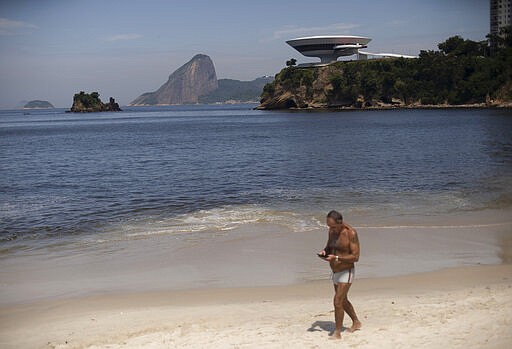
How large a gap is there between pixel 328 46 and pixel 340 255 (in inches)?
6434

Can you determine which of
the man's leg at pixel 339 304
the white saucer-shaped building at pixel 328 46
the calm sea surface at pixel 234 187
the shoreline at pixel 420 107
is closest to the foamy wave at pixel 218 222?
→ the calm sea surface at pixel 234 187

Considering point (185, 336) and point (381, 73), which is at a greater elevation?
point (381, 73)

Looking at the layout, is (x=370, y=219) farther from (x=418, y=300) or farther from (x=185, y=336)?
(x=185, y=336)

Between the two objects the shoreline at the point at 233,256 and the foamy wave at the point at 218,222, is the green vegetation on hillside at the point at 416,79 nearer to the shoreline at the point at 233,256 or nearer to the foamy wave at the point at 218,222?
the foamy wave at the point at 218,222

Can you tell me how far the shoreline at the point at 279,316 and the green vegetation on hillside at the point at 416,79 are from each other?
358 feet

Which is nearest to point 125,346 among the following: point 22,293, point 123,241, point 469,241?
point 22,293

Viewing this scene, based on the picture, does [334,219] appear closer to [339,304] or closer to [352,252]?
[352,252]

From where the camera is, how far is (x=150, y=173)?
100 feet

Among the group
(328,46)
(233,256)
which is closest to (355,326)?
(233,256)

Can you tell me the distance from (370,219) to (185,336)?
31.4 feet

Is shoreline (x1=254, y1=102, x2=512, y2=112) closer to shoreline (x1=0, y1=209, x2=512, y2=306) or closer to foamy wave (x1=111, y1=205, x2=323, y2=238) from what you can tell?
foamy wave (x1=111, y1=205, x2=323, y2=238)

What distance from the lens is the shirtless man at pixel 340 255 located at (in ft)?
22.4

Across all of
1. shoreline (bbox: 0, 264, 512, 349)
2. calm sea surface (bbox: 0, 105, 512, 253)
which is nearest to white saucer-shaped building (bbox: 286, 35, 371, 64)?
calm sea surface (bbox: 0, 105, 512, 253)

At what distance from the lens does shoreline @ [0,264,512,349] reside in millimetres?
6914
